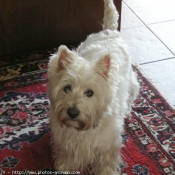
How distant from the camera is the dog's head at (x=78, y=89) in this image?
1.53m

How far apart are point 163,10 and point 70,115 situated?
91.9 inches

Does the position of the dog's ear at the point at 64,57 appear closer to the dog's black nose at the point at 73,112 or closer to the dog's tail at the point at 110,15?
the dog's black nose at the point at 73,112

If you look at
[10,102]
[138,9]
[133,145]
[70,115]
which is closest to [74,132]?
[70,115]

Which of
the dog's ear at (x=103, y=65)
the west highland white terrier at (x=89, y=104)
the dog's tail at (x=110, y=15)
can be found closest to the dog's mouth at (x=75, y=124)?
the west highland white terrier at (x=89, y=104)

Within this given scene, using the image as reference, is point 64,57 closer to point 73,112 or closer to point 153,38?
point 73,112

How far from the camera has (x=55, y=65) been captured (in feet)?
5.26

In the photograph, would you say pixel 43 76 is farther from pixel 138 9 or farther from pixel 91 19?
pixel 138 9

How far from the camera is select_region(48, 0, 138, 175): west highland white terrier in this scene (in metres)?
1.54

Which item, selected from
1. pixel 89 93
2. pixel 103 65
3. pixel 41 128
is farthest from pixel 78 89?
pixel 41 128

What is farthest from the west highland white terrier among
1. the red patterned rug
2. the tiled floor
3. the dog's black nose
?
the tiled floor

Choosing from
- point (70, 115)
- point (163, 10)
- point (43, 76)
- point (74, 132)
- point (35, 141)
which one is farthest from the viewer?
point (163, 10)

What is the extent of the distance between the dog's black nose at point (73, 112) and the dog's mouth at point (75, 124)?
0.12 ft

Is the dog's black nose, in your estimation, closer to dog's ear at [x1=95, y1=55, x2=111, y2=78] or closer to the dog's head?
the dog's head

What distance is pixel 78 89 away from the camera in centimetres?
153
